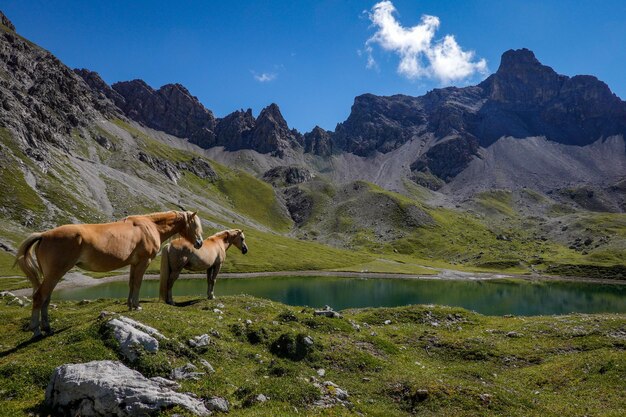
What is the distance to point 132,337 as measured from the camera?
13383 mm

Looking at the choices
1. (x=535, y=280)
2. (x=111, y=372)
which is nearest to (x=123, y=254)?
(x=111, y=372)

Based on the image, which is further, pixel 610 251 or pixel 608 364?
pixel 610 251

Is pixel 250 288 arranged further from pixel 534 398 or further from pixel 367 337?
pixel 534 398

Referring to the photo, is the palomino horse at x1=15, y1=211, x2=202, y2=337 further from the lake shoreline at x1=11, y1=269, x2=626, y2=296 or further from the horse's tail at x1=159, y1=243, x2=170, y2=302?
the lake shoreline at x1=11, y1=269, x2=626, y2=296

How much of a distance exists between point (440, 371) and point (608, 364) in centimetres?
802

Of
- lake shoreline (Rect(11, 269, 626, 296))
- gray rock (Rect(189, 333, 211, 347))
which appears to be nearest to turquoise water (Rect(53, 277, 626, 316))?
lake shoreline (Rect(11, 269, 626, 296))

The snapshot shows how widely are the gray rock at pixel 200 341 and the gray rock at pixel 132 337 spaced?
124cm

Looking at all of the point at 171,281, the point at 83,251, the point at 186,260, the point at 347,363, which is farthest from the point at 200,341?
the point at 186,260

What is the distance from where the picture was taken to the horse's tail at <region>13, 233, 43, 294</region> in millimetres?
14591

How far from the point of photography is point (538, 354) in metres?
22.4

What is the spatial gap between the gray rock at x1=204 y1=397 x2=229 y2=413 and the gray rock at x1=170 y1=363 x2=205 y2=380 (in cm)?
159

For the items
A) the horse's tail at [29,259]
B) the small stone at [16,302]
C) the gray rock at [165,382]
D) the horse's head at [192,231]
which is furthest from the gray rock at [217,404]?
the small stone at [16,302]

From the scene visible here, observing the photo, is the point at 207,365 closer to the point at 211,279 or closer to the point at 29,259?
the point at 29,259

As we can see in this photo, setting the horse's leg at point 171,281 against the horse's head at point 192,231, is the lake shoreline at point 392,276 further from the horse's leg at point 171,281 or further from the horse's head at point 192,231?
the horse's head at point 192,231
